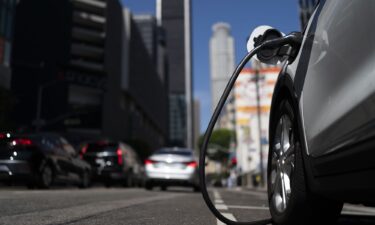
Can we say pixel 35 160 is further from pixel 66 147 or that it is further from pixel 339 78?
pixel 339 78

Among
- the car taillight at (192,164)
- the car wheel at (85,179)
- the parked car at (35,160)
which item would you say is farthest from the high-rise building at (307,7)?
the car wheel at (85,179)

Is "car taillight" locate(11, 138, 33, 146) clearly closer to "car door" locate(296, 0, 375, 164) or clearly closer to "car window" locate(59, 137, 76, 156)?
"car window" locate(59, 137, 76, 156)

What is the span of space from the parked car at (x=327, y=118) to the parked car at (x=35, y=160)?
815 cm

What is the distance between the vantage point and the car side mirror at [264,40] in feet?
10.6

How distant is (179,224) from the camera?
3742 millimetres

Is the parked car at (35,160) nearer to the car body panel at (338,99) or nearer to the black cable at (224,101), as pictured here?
the black cable at (224,101)

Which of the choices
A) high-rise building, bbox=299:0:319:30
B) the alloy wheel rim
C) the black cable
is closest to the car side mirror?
the black cable

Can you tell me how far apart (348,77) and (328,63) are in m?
0.28

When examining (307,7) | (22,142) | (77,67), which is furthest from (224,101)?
(77,67)

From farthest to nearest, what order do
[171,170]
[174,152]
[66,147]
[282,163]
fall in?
[174,152], [171,170], [66,147], [282,163]

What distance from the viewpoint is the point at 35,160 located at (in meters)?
11.0

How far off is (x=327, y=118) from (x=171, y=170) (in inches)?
434

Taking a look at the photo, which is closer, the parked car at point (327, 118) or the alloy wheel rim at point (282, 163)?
the parked car at point (327, 118)

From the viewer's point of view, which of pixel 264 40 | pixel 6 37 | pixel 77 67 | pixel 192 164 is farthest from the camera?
pixel 77 67
